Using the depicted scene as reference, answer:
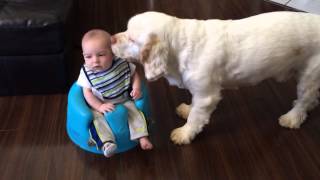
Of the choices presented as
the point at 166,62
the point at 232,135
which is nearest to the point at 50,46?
the point at 166,62

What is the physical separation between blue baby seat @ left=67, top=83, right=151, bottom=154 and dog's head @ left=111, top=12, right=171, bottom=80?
0.72 feet

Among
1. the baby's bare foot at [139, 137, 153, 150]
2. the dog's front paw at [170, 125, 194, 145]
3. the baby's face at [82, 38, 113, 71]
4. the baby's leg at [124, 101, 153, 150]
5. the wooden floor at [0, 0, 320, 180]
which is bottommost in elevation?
the wooden floor at [0, 0, 320, 180]

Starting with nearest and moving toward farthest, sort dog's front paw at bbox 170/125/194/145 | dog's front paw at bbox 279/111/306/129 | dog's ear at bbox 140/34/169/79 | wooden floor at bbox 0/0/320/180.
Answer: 1. dog's ear at bbox 140/34/169/79
2. wooden floor at bbox 0/0/320/180
3. dog's front paw at bbox 170/125/194/145
4. dog's front paw at bbox 279/111/306/129

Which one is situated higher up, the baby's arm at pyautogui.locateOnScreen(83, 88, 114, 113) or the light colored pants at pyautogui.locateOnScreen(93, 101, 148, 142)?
the baby's arm at pyautogui.locateOnScreen(83, 88, 114, 113)

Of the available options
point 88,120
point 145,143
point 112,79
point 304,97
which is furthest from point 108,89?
point 304,97

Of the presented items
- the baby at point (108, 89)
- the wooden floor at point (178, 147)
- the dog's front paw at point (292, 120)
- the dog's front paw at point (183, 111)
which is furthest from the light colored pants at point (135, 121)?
the dog's front paw at point (292, 120)

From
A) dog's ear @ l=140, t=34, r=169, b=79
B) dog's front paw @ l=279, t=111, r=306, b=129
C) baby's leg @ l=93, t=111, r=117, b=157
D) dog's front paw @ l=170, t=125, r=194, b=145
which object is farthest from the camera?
dog's front paw @ l=279, t=111, r=306, b=129

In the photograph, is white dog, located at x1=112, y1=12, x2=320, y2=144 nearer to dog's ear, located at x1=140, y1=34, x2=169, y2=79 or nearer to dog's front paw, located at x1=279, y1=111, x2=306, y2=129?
dog's ear, located at x1=140, y1=34, x2=169, y2=79

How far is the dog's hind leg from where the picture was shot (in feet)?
5.91

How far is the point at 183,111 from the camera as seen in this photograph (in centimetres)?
204

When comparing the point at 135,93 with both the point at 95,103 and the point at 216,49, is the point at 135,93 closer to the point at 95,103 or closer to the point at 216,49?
the point at 95,103

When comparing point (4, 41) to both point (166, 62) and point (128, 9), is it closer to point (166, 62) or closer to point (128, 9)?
point (166, 62)

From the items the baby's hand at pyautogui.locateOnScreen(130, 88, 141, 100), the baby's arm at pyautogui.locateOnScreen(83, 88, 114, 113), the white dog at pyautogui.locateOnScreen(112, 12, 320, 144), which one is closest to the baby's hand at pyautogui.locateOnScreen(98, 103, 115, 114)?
the baby's arm at pyautogui.locateOnScreen(83, 88, 114, 113)

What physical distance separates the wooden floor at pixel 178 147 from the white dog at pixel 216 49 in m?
0.21
